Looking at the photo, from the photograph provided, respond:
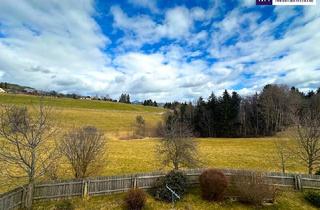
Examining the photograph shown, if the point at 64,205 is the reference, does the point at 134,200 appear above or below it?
above

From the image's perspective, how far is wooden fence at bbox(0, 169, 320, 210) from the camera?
1598 cm

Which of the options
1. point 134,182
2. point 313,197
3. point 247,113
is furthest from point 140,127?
point 313,197

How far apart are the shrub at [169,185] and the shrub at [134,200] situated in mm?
1662

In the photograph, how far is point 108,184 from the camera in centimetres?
1795

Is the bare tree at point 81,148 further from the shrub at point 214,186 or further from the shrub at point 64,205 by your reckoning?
the shrub at point 214,186

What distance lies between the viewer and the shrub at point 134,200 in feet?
52.5

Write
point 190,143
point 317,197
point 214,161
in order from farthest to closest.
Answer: point 214,161 < point 190,143 < point 317,197

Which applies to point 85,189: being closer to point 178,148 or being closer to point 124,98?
point 178,148

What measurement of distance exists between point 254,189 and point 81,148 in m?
12.7

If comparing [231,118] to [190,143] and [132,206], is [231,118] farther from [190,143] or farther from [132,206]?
[132,206]

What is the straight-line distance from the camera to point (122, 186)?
1827cm

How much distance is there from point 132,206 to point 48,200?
5.72m

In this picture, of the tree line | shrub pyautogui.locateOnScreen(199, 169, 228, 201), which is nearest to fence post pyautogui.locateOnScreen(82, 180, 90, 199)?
shrub pyautogui.locateOnScreen(199, 169, 228, 201)

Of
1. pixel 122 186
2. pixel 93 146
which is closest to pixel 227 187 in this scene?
pixel 122 186
